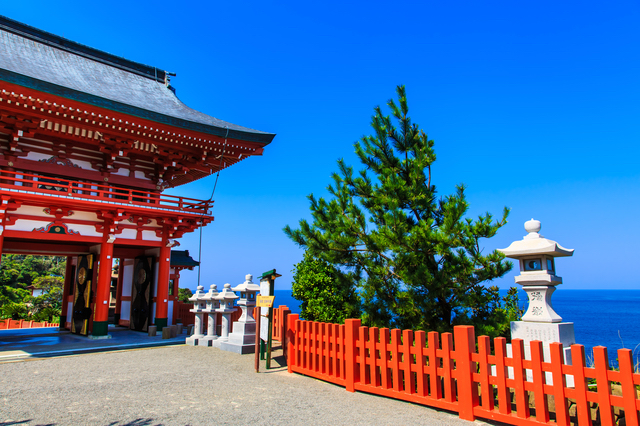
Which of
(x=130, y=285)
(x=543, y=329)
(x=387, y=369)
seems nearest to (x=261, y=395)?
(x=387, y=369)

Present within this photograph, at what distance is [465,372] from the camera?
4.50 meters

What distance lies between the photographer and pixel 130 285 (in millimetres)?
14570

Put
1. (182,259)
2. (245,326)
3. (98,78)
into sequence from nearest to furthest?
1. (245,326)
2. (98,78)
3. (182,259)

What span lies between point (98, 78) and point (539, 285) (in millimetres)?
15184

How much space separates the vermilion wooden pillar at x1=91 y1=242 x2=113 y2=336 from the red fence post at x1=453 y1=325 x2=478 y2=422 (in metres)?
10.3

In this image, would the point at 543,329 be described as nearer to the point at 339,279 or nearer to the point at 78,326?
the point at 339,279

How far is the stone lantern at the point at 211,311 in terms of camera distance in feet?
34.0

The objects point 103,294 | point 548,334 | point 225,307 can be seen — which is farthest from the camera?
point 103,294

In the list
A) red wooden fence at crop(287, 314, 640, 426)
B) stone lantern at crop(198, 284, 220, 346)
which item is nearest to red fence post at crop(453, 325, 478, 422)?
red wooden fence at crop(287, 314, 640, 426)

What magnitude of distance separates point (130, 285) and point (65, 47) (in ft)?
30.7

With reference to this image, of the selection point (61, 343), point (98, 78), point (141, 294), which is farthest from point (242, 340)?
point (98, 78)

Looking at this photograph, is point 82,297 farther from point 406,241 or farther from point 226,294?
point 406,241

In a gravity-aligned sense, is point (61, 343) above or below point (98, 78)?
below

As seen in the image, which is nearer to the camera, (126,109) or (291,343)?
(291,343)
